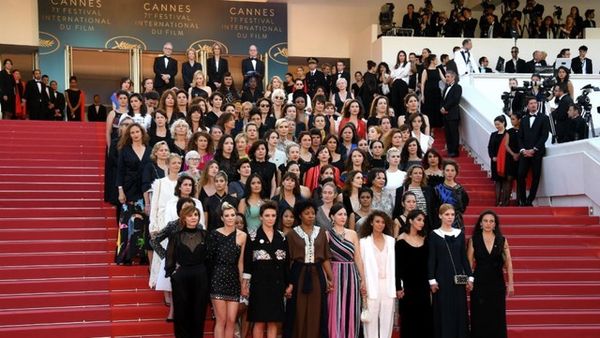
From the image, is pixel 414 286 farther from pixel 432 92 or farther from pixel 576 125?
pixel 432 92

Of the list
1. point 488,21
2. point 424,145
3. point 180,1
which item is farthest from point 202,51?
point 424,145

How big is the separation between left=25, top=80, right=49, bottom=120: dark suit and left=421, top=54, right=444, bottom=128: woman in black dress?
8067 mm

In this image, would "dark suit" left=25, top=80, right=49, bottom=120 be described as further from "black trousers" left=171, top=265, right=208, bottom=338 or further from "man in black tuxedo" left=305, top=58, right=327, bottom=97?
"black trousers" left=171, top=265, right=208, bottom=338

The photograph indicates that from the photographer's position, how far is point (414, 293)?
28.3 feet

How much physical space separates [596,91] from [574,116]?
4.01m

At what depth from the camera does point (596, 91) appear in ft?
55.3

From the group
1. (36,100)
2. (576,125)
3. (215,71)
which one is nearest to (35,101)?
(36,100)

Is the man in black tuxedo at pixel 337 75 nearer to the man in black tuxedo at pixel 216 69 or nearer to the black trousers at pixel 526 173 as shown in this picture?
the man in black tuxedo at pixel 216 69

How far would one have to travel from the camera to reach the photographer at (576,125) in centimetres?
1323

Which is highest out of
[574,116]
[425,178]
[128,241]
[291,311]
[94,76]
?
[94,76]

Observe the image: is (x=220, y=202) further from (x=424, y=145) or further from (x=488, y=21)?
(x=488, y=21)

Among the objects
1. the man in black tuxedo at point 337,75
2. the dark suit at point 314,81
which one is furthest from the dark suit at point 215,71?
the man in black tuxedo at point 337,75

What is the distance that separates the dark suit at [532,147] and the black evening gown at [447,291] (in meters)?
4.86

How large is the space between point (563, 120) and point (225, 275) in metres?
7.43
